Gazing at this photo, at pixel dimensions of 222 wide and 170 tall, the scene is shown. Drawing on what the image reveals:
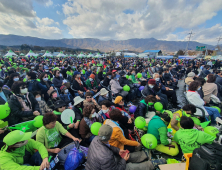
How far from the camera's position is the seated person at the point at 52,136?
2198mm

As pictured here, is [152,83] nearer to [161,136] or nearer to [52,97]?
[161,136]

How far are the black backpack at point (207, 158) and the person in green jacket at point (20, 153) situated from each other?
8.04ft

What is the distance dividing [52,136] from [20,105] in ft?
4.92

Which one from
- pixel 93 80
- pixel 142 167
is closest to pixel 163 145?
pixel 142 167

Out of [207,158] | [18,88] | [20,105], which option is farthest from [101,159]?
[18,88]

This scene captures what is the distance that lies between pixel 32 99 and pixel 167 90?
618cm

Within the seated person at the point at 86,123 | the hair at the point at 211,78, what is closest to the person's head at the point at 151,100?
the seated person at the point at 86,123

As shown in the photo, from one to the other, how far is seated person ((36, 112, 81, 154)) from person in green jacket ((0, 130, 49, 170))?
19 cm

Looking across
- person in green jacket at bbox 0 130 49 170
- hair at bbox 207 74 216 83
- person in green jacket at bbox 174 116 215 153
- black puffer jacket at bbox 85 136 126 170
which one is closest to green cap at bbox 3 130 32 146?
person in green jacket at bbox 0 130 49 170

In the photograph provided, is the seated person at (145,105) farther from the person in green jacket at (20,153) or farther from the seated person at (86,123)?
the person in green jacket at (20,153)

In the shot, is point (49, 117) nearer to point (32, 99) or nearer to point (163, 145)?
point (32, 99)

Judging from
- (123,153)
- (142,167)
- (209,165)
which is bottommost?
(142,167)

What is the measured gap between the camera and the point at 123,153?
2109 millimetres

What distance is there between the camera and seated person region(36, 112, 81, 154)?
2.20 metres
